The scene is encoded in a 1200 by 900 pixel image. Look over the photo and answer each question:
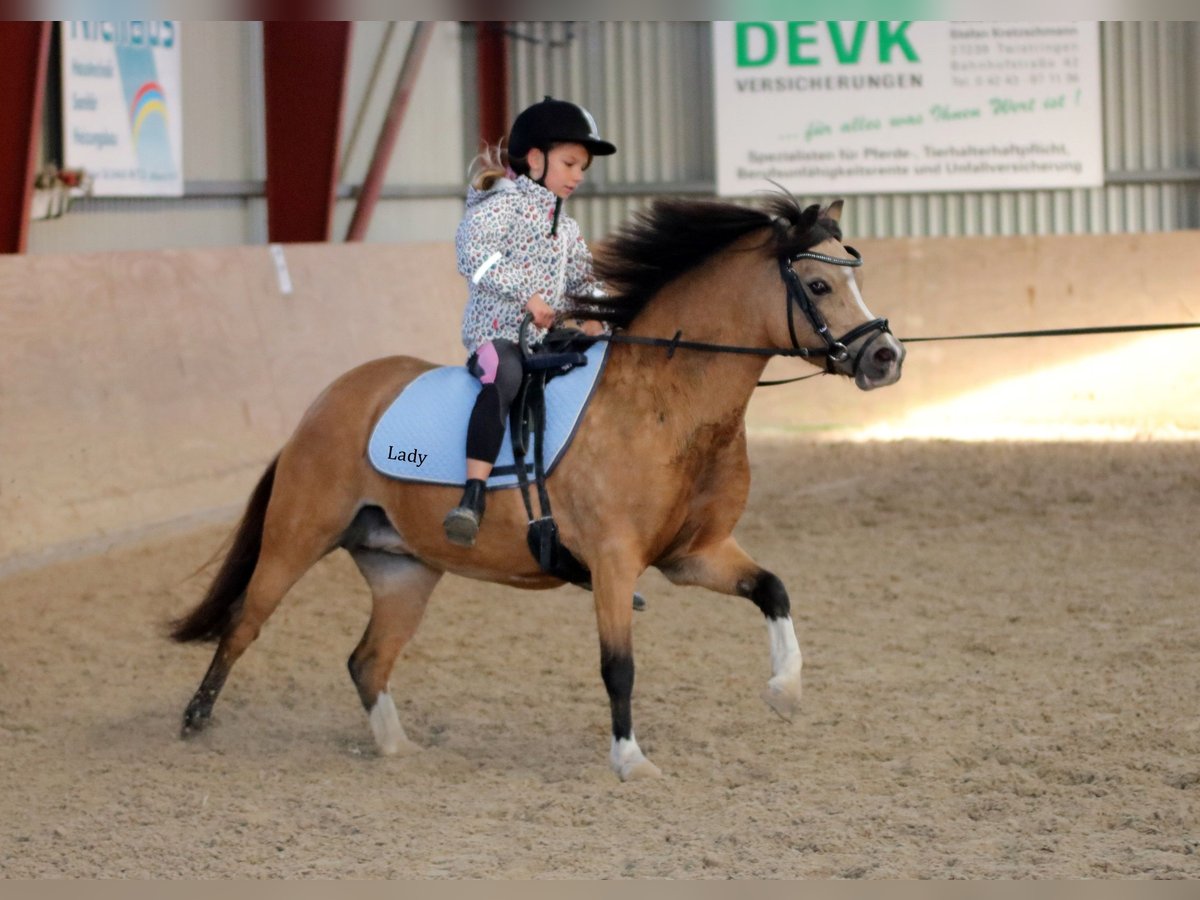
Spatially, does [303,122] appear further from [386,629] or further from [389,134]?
[386,629]

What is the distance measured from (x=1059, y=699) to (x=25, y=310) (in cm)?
531

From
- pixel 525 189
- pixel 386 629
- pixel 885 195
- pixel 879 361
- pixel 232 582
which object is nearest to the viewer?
pixel 879 361

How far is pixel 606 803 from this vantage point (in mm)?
4254

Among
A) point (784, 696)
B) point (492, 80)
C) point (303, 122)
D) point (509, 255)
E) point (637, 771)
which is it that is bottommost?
point (637, 771)

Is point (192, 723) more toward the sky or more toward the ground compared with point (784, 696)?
more toward the ground

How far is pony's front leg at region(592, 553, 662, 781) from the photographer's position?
4434mm

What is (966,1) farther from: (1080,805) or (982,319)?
(1080,805)

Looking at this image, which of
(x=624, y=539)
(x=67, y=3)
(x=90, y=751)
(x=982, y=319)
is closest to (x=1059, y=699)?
(x=624, y=539)

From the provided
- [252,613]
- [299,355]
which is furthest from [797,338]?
[299,355]

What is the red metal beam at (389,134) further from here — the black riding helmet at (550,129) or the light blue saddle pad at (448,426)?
the black riding helmet at (550,129)

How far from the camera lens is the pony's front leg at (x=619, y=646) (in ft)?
14.5

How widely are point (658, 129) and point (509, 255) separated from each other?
1344 centimetres

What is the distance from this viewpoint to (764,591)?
15.0 feet

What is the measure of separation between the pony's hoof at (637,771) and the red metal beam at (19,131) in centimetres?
636
